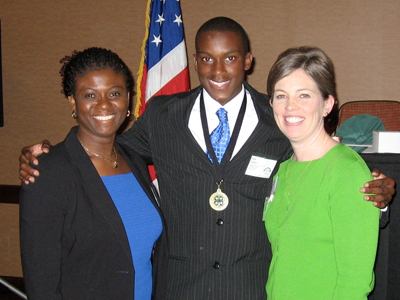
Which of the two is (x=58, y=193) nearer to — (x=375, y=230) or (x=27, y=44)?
(x=375, y=230)

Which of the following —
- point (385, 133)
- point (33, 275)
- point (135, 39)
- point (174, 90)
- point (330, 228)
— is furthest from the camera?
point (135, 39)

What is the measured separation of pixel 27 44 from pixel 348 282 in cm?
469

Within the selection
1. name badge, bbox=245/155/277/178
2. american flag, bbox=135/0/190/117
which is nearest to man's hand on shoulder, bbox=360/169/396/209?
name badge, bbox=245/155/277/178

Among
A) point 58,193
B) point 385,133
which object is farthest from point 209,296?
point 385,133

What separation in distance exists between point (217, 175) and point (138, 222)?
1.45 ft

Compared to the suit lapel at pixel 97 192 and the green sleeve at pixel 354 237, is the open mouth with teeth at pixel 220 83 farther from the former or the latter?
the green sleeve at pixel 354 237

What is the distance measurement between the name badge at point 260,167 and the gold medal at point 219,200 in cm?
16

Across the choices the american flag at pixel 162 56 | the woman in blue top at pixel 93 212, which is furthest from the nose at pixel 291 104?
the american flag at pixel 162 56

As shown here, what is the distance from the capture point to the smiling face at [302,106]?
1582 millimetres

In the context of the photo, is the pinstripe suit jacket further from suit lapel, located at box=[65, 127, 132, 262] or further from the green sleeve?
the green sleeve

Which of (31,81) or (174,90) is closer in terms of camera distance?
(174,90)

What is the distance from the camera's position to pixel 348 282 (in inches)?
52.7

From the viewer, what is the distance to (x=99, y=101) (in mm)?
1827

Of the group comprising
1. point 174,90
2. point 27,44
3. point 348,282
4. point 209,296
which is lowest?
point 209,296
